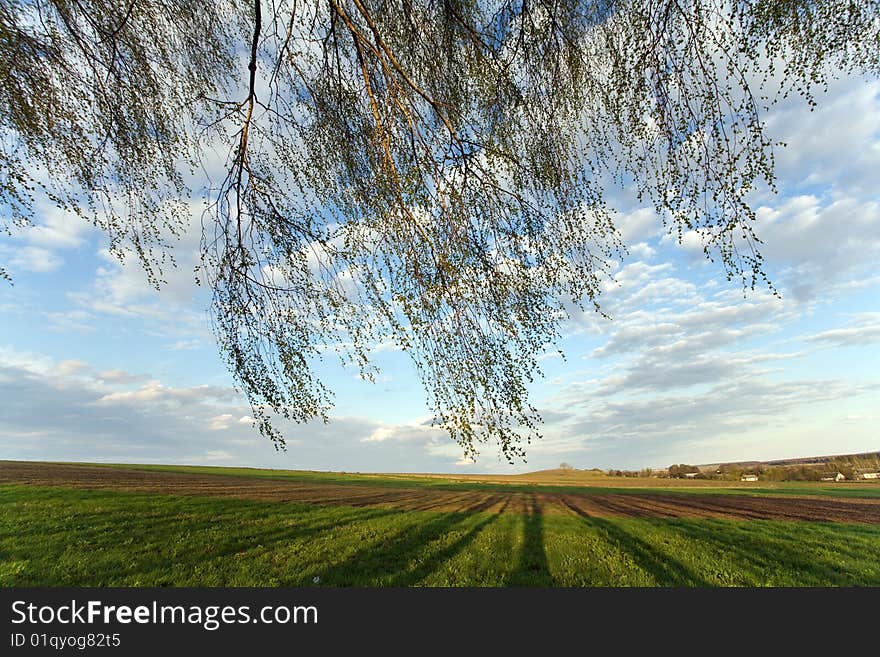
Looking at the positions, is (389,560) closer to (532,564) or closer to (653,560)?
(532,564)

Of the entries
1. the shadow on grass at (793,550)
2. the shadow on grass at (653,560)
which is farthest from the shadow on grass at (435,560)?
the shadow on grass at (793,550)

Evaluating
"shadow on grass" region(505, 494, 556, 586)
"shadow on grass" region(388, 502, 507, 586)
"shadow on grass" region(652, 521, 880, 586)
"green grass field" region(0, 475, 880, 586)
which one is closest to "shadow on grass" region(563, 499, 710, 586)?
"green grass field" region(0, 475, 880, 586)

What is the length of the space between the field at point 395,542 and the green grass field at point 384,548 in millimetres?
34

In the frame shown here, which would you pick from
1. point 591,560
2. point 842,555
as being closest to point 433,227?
point 591,560

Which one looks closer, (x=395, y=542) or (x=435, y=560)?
(x=435, y=560)

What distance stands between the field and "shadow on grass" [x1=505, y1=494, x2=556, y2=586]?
31 millimetres

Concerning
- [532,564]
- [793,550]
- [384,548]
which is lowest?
[793,550]

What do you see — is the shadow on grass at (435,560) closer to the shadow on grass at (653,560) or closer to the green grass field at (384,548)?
the green grass field at (384,548)

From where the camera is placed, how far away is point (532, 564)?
689 centimetres

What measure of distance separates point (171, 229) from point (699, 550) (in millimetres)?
10753

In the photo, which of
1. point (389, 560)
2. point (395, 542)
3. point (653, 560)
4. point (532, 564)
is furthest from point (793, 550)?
point (389, 560)

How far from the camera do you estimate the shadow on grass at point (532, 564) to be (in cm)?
618

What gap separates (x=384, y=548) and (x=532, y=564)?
2658 mm

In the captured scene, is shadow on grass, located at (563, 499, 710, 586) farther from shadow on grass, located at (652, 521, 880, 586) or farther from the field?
shadow on grass, located at (652, 521, 880, 586)
